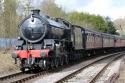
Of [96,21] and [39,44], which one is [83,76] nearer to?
[39,44]

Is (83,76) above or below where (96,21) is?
below

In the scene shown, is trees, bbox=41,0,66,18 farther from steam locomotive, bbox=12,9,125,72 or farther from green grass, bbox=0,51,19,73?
steam locomotive, bbox=12,9,125,72

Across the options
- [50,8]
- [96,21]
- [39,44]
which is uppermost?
[50,8]

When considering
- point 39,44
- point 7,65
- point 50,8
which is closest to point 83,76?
point 39,44

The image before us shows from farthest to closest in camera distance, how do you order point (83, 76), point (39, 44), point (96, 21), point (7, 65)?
point (96, 21) < point (7, 65) < point (39, 44) < point (83, 76)

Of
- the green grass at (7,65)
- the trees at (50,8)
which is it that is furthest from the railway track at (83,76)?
the trees at (50,8)

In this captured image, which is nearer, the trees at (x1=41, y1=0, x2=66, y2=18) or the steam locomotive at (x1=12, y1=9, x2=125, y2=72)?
the steam locomotive at (x1=12, y1=9, x2=125, y2=72)

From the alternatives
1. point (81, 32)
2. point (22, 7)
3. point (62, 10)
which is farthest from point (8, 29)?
point (62, 10)

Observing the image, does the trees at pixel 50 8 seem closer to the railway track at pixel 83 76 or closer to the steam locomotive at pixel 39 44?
the steam locomotive at pixel 39 44

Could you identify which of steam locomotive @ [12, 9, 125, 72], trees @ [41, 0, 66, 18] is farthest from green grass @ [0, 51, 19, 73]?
trees @ [41, 0, 66, 18]

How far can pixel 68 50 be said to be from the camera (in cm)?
2495

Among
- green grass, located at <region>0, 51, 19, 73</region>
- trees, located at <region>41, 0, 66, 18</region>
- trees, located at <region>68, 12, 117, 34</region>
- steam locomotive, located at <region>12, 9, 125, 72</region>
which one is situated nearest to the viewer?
steam locomotive, located at <region>12, 9, 125, 72</region>

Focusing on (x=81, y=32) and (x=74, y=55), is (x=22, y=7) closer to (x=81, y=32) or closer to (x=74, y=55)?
(x=81, y=32)

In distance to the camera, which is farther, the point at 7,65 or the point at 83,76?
the point at 7,65
